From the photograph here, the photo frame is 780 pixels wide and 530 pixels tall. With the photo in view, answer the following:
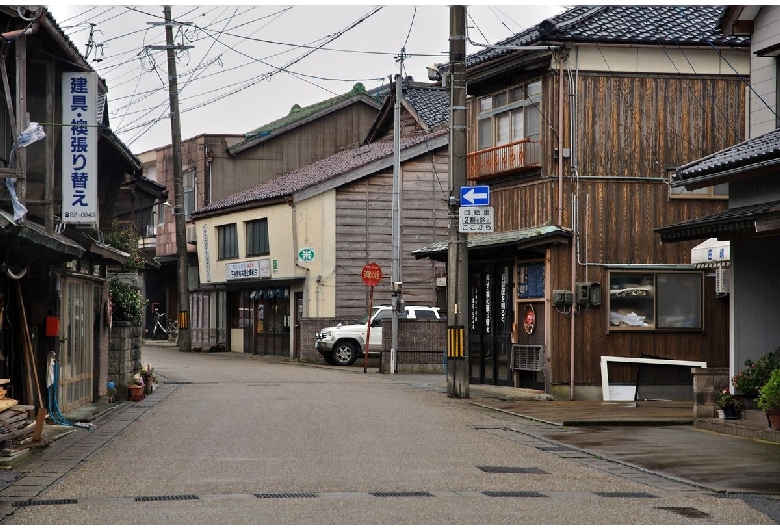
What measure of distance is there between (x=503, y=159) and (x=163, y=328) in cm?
3639

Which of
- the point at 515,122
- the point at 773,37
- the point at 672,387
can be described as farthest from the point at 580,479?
the point at 515,122

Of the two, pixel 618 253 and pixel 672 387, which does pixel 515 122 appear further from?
pixel 672 387

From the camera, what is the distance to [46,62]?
57.8 feet

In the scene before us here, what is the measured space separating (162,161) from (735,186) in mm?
40274

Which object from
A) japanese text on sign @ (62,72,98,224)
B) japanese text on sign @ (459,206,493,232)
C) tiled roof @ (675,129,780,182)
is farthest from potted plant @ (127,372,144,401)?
tiled roof @ (675,129,780,182)

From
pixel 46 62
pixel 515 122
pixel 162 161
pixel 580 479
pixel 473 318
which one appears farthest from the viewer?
pixel 162 161

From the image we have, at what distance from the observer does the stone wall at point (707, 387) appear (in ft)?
61.0

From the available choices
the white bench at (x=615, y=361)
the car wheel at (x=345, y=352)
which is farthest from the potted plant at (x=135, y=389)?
the car wheel at (x=345, y=352)

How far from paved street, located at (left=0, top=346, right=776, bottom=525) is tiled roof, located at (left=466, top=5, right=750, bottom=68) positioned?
8263mm

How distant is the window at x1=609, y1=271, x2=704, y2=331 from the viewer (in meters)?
24.3

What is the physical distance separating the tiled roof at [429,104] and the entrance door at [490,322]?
648 inches

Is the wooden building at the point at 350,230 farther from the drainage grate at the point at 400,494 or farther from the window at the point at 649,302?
the drainage grate at the point at 400,494

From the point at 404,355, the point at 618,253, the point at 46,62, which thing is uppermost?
the point at 46,62

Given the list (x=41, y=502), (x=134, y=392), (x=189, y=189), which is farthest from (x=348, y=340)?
(x=41, y=502)
